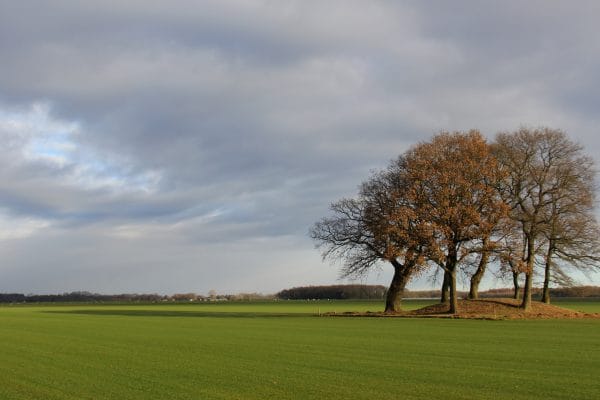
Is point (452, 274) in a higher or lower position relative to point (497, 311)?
higher

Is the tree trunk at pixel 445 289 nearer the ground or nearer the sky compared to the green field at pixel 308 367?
nearer the sky

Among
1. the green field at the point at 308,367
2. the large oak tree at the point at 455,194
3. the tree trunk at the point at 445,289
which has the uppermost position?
the large oak tree at the point at 455,194

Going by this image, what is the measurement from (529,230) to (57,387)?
47.0 m

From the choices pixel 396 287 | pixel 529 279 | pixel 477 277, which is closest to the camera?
pixel 529 279

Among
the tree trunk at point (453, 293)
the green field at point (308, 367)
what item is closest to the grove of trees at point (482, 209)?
the tree trunk at point (453, 293)

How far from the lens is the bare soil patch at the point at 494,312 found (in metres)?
51.8

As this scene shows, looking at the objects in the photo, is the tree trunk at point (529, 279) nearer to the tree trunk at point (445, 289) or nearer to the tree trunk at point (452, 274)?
the tree trunk at point (452, 274)

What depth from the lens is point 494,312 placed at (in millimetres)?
53875

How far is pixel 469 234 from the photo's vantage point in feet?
170

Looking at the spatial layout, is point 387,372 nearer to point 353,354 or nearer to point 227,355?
point 353,354

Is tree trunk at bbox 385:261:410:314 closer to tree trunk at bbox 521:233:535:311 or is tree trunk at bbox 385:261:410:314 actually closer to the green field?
tree trunk at bbox 521:233:535:311

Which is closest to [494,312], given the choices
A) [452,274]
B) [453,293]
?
[453,293]

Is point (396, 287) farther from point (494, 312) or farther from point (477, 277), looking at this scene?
→ point (494, 312)

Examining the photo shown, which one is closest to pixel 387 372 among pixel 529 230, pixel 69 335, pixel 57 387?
pixel 57 387
